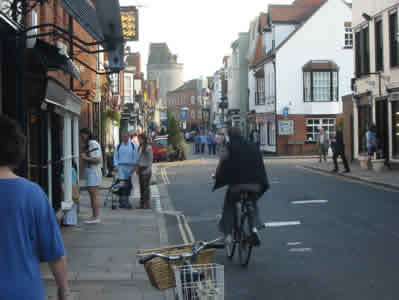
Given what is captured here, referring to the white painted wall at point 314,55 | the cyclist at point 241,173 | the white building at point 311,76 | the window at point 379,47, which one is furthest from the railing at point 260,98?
the cyclist at point 241,173

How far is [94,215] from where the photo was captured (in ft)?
39.0

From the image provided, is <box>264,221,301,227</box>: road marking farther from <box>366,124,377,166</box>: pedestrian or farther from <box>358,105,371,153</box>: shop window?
<box>358,105,371,153</box>: shop window

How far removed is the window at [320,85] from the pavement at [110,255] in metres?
31.0

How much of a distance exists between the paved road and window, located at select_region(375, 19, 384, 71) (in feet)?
31.7

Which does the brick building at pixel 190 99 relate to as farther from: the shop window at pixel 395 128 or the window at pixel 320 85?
the shop window at pixel 395 128

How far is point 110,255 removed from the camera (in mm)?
8531

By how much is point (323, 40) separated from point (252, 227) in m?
37.3

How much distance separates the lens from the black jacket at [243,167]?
25.8 ft

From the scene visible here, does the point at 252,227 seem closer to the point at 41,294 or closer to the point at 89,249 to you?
the point at 89,249

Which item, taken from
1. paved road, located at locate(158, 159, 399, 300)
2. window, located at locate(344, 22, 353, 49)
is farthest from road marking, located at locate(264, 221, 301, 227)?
window, located at locate(344, 22, 353, 49)

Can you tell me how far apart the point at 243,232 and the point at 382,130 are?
18.5 metres

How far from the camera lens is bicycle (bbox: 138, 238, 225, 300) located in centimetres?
394

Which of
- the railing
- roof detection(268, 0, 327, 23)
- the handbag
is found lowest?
the handbag

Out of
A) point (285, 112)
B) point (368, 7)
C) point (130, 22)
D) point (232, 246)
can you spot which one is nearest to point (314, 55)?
point (285, 112)
